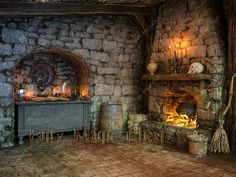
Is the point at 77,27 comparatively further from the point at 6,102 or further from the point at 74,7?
the point at 6,102

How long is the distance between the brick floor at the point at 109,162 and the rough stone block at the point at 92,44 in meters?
2.54

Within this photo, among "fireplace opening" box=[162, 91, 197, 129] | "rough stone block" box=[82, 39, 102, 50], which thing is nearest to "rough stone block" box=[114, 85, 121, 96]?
"rough stone block" box=[82, 39, 102, 50]

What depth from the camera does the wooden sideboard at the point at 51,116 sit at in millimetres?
5590

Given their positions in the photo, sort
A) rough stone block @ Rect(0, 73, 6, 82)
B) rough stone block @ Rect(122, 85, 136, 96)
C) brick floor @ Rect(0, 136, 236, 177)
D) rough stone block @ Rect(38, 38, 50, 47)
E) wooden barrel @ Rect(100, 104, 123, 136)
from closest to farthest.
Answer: brick floor @ Rect(0, 136, 236, 177) → rough stone block @ Rect(0, 73, 6, 82) → rough stone block @ Rect(38, 38, 50, 47) → wooden barrel @ Rect(100, 104, 123, 136) → rough stone block @ Rect(122, 85, 136, 96)

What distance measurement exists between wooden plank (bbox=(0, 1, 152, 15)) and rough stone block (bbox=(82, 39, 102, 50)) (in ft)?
3.11

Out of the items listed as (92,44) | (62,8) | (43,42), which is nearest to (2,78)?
(43,42)

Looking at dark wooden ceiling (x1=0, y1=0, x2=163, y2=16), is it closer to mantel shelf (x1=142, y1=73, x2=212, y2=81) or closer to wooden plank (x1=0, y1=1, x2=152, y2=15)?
wooden plank (x1=0, y1=1, x2=152, y2=15)

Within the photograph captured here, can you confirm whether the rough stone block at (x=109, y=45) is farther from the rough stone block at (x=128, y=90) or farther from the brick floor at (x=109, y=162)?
the brick floor at (x=109, y=162)

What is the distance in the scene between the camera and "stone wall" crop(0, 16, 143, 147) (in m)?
5.49

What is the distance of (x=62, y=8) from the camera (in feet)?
17.8

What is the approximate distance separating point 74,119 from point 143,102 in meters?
2.20

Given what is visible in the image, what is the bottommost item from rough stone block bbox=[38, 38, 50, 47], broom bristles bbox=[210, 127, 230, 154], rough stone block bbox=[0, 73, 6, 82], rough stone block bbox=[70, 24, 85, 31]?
broom bristles bbox=[210, 127, 230, 154]

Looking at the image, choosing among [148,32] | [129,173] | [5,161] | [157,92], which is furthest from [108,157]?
[148,32]

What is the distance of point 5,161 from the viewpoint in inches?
173
